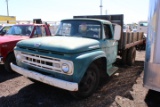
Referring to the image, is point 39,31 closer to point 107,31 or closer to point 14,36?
point 14,36

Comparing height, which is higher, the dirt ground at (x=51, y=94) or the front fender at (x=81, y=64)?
the front fender at (x=81, y=64)

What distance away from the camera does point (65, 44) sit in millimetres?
3922

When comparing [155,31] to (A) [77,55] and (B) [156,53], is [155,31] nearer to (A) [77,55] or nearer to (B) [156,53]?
(B) [156,53]

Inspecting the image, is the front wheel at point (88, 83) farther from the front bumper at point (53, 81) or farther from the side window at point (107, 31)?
the side window at point (107, 31)

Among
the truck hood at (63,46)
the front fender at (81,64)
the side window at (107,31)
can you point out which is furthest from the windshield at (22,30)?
the front fender at (81,64)

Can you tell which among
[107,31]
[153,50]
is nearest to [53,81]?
[153,50]

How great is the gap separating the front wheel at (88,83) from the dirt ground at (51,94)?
0.49ft

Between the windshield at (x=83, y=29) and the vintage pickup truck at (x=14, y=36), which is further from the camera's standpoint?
the vintage pickup truck at (x=14, y=36)

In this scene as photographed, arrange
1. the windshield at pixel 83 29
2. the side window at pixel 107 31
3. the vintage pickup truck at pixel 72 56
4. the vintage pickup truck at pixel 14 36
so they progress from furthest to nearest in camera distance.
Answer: the vintage pickup truck at pixel 14 36
the side window at pixel 107 31
the windshield at pixel 83 29
the vintage pickup truck at pixel 72 56

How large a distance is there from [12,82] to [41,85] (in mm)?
1018

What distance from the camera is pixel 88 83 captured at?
14.3ft

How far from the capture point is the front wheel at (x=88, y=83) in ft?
13.7

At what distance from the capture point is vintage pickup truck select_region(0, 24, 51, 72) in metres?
6.04

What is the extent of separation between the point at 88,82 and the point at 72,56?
105 centimetres
